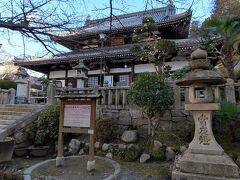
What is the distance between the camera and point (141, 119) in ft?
28.1

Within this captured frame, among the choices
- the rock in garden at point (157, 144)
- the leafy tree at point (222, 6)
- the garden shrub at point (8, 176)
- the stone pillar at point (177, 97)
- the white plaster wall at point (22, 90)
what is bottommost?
the garden shrub at point (8, 176)

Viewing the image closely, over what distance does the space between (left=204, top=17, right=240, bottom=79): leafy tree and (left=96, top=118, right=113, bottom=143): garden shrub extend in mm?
5905

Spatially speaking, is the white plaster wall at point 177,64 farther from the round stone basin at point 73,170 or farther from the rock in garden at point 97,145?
the round stone basin at point 73,170

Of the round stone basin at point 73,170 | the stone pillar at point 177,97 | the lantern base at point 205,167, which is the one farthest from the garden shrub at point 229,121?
the round stone basin at point 73,170

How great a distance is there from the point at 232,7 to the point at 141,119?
14.2m

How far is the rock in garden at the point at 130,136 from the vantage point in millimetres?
7630

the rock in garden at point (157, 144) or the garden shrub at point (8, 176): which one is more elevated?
the rock in garden at point (157, 144)

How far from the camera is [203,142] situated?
5137 mm

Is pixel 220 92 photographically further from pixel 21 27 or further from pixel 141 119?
pixel 21 27

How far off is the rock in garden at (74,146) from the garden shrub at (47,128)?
0.74 m

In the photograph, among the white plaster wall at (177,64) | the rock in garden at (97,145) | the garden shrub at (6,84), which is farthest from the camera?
the garden shrub at (6,84)

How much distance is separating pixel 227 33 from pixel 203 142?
6.23 metres

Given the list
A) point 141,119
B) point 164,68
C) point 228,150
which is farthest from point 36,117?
point 228,150

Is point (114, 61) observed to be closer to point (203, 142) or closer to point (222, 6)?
point (222, 6)
